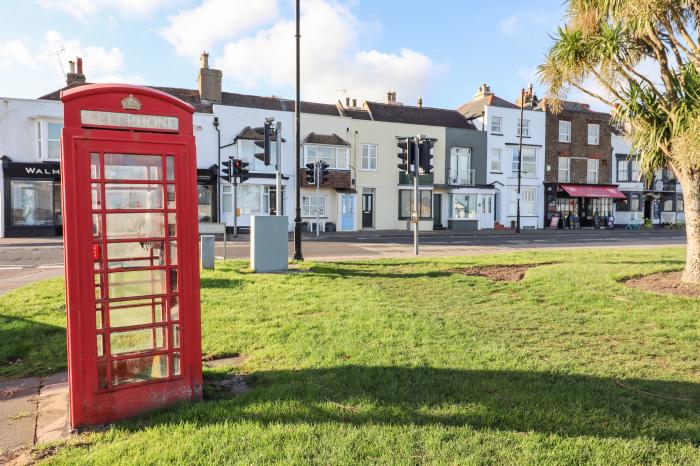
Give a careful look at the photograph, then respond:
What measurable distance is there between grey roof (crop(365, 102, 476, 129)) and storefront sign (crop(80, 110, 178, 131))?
31691 mm

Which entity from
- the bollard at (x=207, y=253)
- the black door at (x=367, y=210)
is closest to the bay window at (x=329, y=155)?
the black door at (x=367, y=210)

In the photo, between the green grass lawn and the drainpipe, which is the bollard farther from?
the drainpipe

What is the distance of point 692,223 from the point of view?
9180 millimetres

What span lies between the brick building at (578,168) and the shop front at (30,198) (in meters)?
34.5

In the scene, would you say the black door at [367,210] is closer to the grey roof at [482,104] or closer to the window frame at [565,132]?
the grey roof at [482,104]

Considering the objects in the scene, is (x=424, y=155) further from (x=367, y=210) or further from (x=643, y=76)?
(x=367, y=210)

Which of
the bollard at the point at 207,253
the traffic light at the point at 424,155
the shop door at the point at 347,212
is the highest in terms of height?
the traffic light at the point at 424,155

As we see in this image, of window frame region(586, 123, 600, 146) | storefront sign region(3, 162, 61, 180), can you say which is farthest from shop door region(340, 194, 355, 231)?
window frame region(586, 123, 600, 146)

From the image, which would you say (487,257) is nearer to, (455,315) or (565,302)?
(565,302)

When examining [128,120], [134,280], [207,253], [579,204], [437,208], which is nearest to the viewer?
[128,120]

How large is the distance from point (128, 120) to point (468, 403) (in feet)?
11.1

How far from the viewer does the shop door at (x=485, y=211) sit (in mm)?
36281

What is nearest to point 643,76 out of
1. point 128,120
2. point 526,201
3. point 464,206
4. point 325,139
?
point 128,120

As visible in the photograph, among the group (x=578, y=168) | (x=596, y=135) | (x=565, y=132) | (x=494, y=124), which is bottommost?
(x=578, y=168)
